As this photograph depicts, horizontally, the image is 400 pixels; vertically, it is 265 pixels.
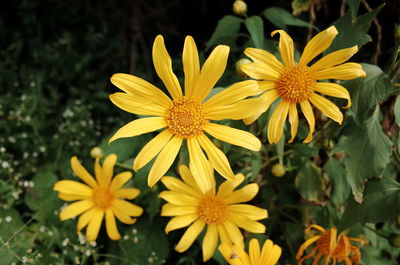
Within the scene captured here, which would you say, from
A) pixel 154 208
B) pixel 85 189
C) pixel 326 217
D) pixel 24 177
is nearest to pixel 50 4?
pixel 24 177

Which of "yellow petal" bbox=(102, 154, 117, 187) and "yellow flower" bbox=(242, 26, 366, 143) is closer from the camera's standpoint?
"yellow flower" bbox=(242, 26, 366, 143)

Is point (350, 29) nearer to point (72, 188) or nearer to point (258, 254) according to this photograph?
point (258, 254)

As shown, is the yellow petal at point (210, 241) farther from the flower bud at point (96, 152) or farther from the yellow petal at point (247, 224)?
the flower bud at point (96, 152)

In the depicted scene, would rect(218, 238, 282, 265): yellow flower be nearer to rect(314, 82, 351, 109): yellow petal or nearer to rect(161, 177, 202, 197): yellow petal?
rect(161, 177, 202, 197): yellow petal

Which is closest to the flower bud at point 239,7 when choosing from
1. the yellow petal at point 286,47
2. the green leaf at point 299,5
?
the green leaf at point 299,5

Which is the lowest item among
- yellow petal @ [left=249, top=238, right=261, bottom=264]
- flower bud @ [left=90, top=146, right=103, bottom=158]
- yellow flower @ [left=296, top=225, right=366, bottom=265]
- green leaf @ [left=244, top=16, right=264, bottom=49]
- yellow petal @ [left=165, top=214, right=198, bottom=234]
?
yellow flower @ [left=296, top=225, right=366, bottom=265]

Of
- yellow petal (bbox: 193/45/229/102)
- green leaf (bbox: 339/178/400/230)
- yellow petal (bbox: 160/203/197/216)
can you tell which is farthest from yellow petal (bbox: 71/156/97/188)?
green leaf (bbox: 339/178/400/230)
